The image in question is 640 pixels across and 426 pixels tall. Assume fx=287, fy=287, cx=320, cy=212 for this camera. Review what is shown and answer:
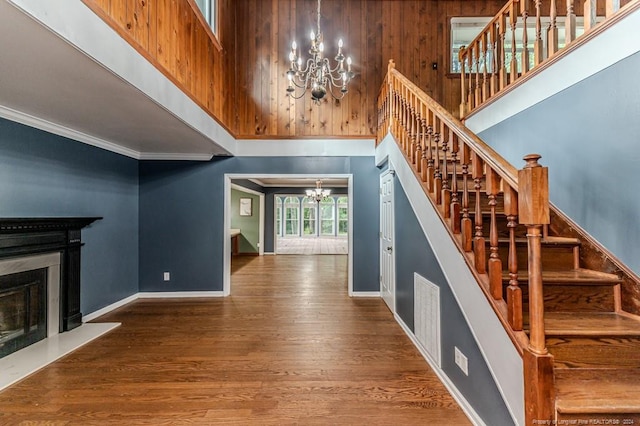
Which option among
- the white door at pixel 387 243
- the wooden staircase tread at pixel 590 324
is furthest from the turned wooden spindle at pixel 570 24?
the wooden staircase tread at pixel 590 324

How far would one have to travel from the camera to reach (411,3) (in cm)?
461

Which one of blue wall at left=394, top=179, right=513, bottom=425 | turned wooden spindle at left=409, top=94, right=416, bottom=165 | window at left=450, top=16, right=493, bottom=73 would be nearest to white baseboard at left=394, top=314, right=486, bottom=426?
blue wall at left=394, top=179, right=513, bottom=425

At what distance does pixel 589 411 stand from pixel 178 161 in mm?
4865

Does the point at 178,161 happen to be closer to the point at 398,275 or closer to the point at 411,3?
the point at 398,275

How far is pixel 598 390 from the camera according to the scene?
4.30 feet

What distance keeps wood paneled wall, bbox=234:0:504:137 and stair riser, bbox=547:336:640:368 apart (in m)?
3.63

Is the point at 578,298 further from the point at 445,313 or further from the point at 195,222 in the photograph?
the point at 195,222

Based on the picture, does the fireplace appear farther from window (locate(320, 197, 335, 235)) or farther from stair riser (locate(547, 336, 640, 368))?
window (locate(320, 197, 335, 235))

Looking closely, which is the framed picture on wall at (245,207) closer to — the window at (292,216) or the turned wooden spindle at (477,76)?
the window at (292,216)

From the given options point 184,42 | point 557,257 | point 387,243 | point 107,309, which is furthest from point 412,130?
point 107,309

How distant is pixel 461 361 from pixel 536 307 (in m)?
0.86

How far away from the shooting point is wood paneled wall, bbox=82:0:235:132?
6.44ft

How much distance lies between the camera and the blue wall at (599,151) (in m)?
1.81

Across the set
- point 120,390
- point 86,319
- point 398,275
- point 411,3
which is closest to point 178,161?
point 86,319
